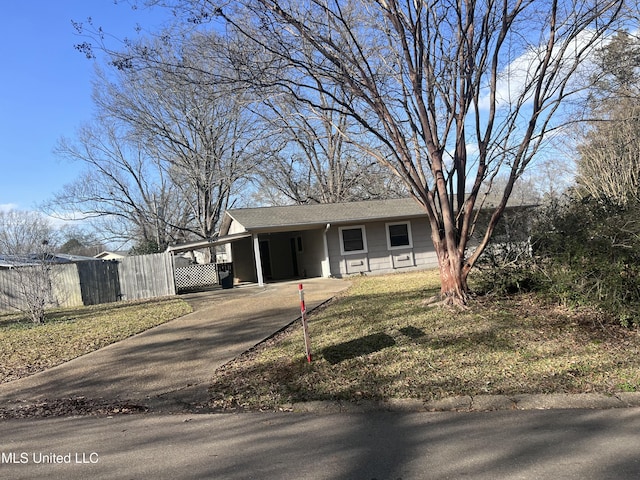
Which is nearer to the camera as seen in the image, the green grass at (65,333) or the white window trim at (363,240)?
the green grass at (65,333)

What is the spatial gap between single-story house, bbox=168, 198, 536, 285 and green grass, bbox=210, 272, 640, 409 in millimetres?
10715

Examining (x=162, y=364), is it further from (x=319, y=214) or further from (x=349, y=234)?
(x=349, y=234)

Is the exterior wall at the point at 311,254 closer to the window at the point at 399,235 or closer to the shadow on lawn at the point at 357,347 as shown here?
the window at the point at 399,235

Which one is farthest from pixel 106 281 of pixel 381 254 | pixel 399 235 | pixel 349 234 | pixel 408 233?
pixel 408 233

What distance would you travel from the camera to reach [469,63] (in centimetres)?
866

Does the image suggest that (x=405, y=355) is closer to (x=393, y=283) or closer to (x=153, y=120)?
(x=393, y=283)

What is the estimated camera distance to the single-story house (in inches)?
773

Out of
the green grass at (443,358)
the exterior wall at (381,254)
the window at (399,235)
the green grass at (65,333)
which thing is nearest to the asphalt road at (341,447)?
the green grass at (443,358)

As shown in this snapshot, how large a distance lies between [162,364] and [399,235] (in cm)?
1506

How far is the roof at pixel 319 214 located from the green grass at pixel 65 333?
5378 mm

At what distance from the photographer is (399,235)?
2112 cm

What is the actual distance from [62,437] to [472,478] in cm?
399

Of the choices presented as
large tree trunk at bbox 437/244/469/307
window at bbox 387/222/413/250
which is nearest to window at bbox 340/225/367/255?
window at bbox 387/222/413/250

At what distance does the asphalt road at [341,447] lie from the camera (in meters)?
3.56
